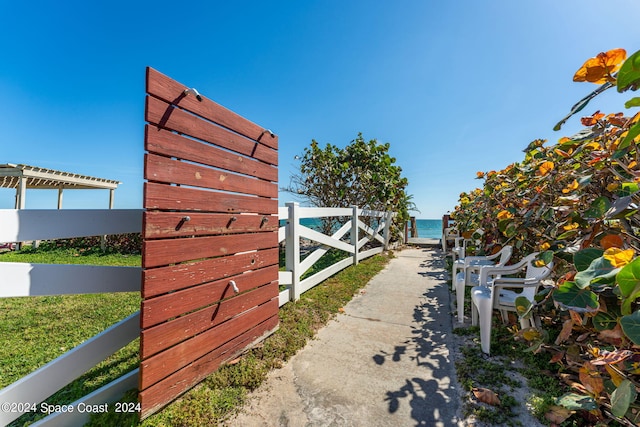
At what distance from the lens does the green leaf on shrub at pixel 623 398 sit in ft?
3.01

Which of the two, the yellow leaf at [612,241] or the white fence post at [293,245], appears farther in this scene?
the white fence post at [293,245]

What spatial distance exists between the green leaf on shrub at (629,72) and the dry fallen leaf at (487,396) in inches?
76.7

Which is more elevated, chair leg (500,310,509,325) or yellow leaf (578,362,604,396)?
yellow leaf (578,362,604,396)

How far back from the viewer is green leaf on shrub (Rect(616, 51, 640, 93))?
0.61m

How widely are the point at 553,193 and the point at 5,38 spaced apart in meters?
8.58

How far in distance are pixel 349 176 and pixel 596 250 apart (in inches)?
257

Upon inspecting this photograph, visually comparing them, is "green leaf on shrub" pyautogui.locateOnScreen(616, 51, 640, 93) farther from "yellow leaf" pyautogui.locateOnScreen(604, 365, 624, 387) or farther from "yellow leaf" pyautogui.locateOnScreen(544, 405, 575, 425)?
"yellow leaf" pyautogui.locateOnScreen(544, 405, 575, 425)

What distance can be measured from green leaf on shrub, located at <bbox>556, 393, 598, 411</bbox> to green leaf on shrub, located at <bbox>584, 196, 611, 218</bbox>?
3.27 ft

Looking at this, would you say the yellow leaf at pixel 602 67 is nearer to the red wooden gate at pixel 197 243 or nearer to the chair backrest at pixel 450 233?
the red wooden gate at pixel 197 243

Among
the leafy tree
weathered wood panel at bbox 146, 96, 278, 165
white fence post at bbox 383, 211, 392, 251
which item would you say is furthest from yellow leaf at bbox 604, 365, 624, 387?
white fence post at bbox 383, 211, 392, 251

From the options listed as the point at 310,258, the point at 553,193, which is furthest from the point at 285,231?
the point at 553,193

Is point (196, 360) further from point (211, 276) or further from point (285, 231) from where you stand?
point (285, 231)

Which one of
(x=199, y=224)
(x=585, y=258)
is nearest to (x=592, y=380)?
(x=585, y=258)

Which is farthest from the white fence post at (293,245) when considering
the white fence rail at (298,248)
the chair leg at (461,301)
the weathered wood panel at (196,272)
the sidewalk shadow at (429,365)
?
the chair leg at (461,301)
